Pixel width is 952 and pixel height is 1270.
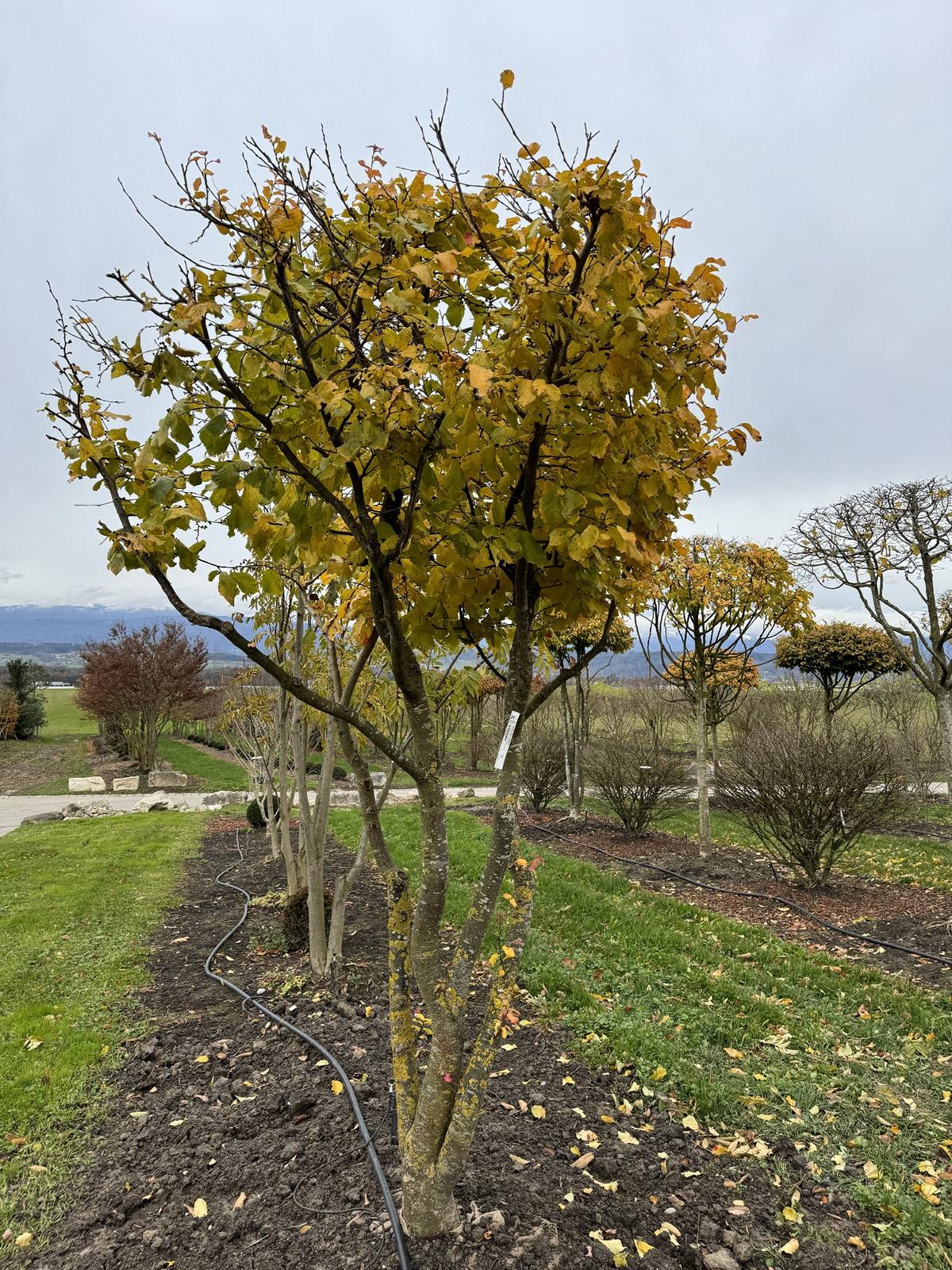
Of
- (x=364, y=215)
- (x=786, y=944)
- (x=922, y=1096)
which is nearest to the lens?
(x=364, y=215)

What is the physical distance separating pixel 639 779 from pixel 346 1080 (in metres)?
7.16

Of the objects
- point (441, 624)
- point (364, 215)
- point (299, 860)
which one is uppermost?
point (364, 215)

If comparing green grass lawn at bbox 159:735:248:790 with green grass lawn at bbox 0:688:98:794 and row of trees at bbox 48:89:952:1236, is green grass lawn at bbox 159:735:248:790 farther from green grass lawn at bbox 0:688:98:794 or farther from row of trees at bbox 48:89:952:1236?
row of trees at bbox 48:89:952:1236

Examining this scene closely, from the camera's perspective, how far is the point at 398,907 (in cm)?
221

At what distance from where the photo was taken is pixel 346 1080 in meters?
2.94

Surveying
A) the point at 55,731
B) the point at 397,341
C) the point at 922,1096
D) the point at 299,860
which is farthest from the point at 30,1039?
the point at 55,731

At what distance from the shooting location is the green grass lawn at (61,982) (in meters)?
2.76

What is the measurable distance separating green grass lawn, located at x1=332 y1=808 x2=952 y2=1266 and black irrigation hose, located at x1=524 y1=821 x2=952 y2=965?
485 mm

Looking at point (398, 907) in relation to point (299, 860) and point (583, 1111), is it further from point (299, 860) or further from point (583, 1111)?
point (299, 860)

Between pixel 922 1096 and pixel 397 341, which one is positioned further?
pixel 922 1096

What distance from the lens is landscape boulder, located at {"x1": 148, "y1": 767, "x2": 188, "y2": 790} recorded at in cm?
1611

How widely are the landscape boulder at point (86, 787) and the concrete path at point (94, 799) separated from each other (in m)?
0.23

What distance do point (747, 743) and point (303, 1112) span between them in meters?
6.15

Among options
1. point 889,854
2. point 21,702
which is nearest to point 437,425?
point 889,854
